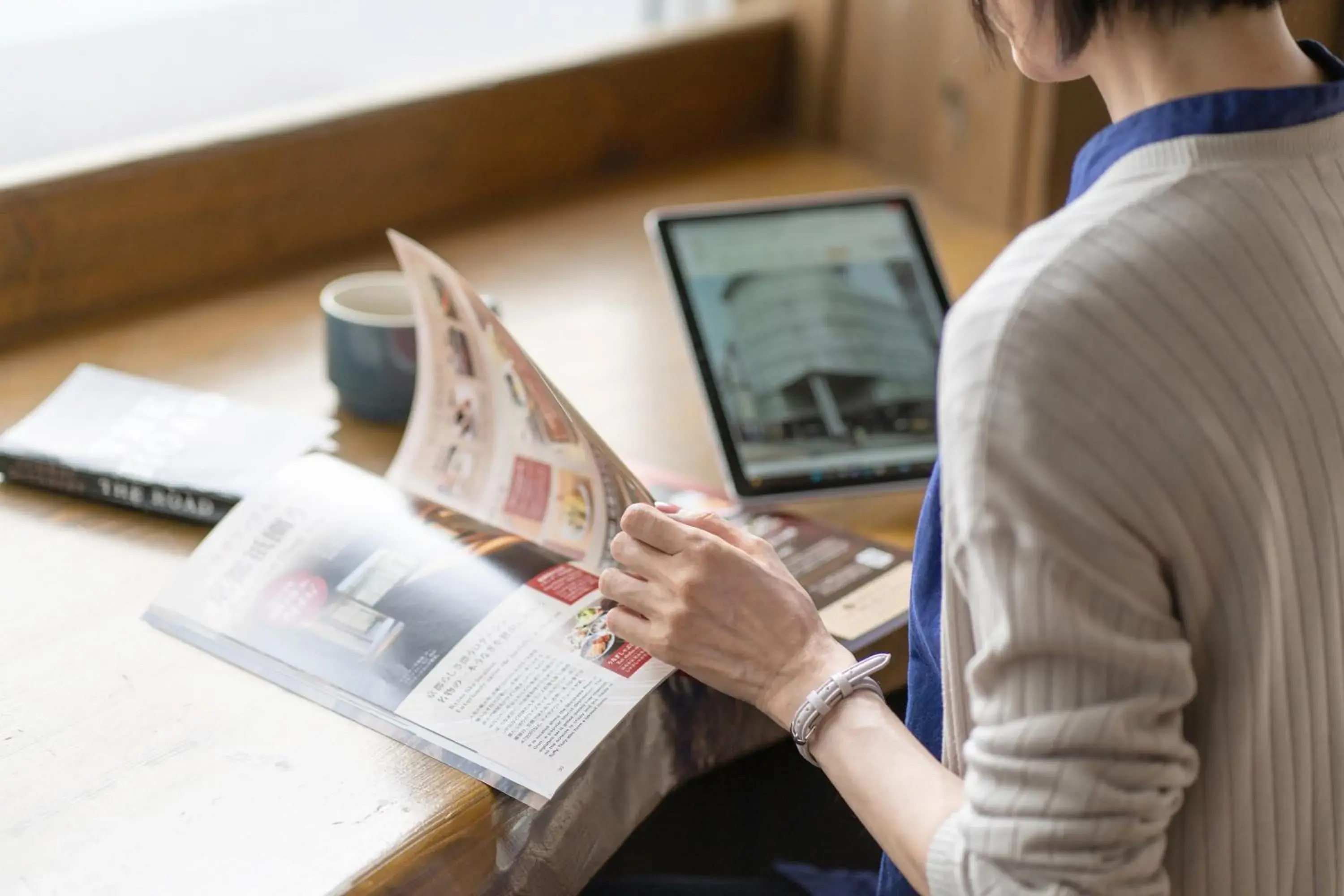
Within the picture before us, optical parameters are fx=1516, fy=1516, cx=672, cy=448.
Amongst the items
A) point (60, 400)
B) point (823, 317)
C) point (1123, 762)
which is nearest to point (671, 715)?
point (1123, 762)

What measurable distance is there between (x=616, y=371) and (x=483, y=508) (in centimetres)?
34

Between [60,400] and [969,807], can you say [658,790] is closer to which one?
[969,807]

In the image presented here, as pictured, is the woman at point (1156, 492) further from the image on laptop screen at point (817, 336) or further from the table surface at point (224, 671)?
the image on laptop screen at point (817, 336)

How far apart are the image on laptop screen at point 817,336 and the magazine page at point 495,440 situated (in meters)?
0.19

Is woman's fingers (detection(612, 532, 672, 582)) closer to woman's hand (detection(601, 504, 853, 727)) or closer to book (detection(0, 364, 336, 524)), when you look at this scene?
woman's hand (detection(601, 504, 853, 727))

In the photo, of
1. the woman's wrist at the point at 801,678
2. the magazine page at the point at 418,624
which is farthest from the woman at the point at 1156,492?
the magazine page at the point at 418,624

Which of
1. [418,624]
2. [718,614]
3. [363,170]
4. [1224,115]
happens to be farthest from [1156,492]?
[363,170]

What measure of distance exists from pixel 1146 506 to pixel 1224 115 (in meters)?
0.19

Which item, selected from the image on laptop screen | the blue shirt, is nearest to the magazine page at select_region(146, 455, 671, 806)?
the blue shirt

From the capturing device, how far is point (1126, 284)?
65 cm

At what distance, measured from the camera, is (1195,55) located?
2.29ft

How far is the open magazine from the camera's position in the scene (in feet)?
2.83

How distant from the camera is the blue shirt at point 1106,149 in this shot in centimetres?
69

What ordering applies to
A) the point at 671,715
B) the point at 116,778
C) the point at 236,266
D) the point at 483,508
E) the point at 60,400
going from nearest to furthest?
the point at 116,778 < the point at 671,715 < the point at 483,508 < the point at 60,400 < the point at 236,266
